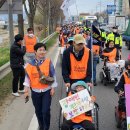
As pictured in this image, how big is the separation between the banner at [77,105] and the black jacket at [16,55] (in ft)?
14.2

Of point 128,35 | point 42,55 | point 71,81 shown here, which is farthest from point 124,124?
point 128,35

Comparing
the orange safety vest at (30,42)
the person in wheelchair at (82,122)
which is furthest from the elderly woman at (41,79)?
the orange safety vest at (30,42)

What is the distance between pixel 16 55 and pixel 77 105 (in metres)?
4.60

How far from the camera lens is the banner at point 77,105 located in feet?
21.7

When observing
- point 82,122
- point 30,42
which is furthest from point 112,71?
point 82,122

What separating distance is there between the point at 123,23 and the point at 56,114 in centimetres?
4698

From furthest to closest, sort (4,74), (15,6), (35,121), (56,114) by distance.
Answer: (15,6), (4,74), (56,114), (35,121)

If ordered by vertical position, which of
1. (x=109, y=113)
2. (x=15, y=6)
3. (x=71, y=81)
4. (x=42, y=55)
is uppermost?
(x=15, y=6)

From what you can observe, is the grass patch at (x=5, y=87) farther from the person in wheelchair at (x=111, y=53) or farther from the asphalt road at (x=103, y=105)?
the person in wheelchair at (x=111, y=53)

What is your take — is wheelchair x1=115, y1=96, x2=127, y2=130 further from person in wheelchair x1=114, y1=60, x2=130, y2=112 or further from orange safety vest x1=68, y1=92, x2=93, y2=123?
orange safety vest x1=68, y1=92, x2=93, y2=123

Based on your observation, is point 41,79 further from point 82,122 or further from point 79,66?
point 82,122

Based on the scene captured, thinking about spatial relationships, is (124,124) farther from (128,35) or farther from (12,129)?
(128,35)

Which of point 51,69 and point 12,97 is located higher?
point 51,69

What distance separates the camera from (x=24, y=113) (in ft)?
30.3
